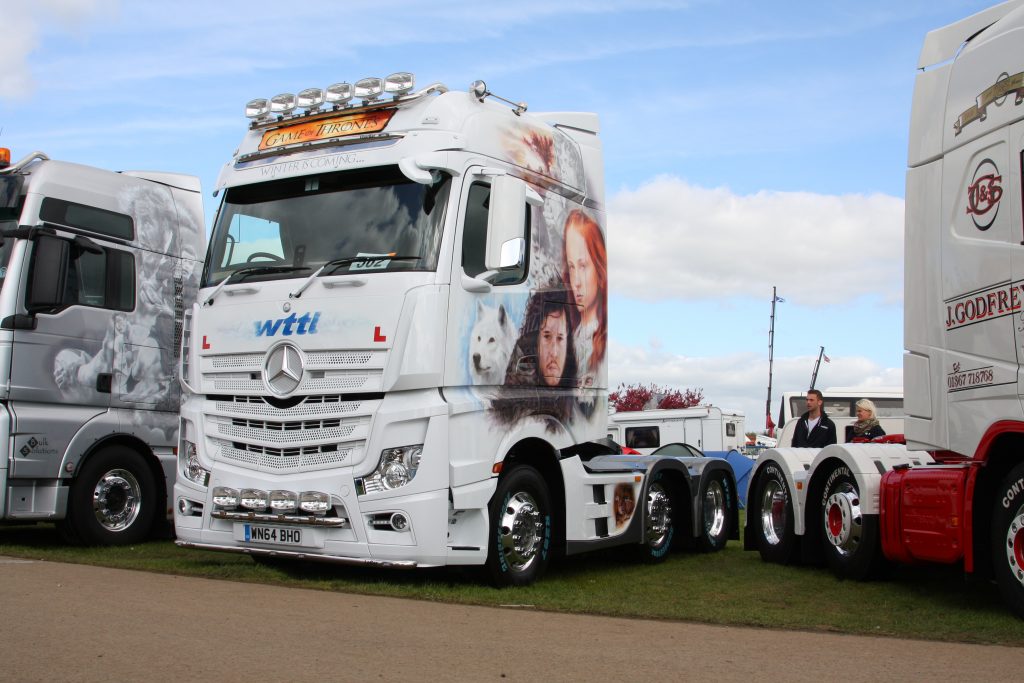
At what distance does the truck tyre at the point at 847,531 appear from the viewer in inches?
354

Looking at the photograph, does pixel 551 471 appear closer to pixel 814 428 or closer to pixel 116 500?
pixel 814 428

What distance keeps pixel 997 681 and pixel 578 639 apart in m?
2.19

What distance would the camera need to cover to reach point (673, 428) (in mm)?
27266

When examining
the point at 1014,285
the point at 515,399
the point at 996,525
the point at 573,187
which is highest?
the point at 573,187

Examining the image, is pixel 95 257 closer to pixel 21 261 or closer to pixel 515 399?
pixel 21 261

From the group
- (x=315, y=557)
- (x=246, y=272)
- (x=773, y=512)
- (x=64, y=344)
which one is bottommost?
(x=315, y=557)

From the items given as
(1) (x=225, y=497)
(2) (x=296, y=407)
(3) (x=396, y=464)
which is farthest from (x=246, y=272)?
(3) (x=396, y=464)

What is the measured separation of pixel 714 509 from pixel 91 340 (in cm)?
666

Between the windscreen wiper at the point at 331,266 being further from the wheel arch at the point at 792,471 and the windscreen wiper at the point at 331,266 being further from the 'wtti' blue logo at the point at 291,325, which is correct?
the wheel arch at the point at 792,471

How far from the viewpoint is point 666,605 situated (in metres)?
7.93

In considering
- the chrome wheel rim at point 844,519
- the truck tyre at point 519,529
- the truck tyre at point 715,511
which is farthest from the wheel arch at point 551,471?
the truck tyre at point 715,511

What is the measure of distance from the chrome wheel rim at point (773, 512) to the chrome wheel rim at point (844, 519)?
824mm

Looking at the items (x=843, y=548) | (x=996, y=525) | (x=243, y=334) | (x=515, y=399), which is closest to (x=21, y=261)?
(x=243, y=334)

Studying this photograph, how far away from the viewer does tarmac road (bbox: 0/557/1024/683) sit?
530cm
